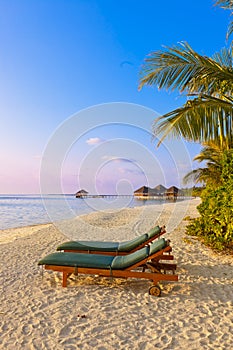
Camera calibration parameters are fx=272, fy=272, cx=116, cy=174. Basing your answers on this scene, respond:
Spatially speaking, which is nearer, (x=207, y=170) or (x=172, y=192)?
(x=207, y=170)

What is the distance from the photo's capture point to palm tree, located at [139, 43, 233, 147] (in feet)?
16.8

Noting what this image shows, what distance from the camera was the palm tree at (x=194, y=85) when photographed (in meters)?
5.12

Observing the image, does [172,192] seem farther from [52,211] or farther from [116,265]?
[116,265]

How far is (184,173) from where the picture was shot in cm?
1240

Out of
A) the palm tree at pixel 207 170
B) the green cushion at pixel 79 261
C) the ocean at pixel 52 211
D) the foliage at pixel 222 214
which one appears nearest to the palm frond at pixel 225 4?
the foliage at pixel 222 214

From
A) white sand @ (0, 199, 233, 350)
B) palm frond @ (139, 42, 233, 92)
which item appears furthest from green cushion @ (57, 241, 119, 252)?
palm frond @ (139, 42, 233, 92)

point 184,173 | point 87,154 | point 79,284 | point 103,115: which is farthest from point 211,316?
point 184,173

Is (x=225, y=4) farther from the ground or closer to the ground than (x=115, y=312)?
farther from the ground

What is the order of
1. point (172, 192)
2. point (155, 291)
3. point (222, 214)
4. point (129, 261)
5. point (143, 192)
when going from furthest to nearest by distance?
1. point (143, 192)
2. point (172, 192)
3. point (222, 214)
4. point (129, 261)
5. point (155, 291)

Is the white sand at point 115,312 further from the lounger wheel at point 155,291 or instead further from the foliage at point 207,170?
the foliage at point 207,170

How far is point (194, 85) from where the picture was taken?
5.49 meters

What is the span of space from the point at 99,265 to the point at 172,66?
A: 3.84 m

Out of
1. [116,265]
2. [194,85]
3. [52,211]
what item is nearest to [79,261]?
[116,265]

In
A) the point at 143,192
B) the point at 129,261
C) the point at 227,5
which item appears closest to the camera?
the point at 129,261
